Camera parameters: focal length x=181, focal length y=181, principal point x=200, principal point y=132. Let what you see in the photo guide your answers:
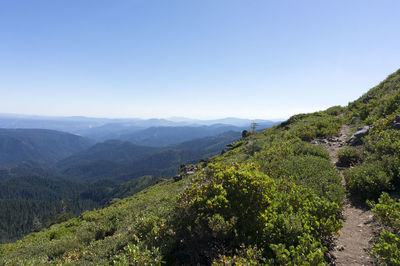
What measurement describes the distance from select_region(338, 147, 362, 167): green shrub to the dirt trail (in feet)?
15.0

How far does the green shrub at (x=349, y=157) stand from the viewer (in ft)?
39.1

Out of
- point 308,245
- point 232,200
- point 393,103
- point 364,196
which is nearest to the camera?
point 308,245

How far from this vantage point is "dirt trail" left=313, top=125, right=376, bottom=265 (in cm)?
546

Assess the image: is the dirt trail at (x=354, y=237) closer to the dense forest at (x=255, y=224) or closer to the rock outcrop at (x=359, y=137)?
the dense forest at (x=255, y=224)

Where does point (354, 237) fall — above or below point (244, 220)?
below

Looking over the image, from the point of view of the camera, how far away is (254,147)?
22984mm

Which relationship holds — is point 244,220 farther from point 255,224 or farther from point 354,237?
point 354,237

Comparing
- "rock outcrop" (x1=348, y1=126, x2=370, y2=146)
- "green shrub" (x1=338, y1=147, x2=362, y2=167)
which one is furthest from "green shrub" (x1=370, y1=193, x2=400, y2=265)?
"rock outcrop" (x1=348, y1=126, x2=370, y2=146)

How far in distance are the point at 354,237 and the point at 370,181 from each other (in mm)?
3387

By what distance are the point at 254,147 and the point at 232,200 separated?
58.2ft

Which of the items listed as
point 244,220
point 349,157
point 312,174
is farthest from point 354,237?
point 349,157

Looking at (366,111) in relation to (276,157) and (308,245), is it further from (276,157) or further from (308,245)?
(308,245)

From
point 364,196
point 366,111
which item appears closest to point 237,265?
point 364,196

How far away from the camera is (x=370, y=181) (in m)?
8.34
